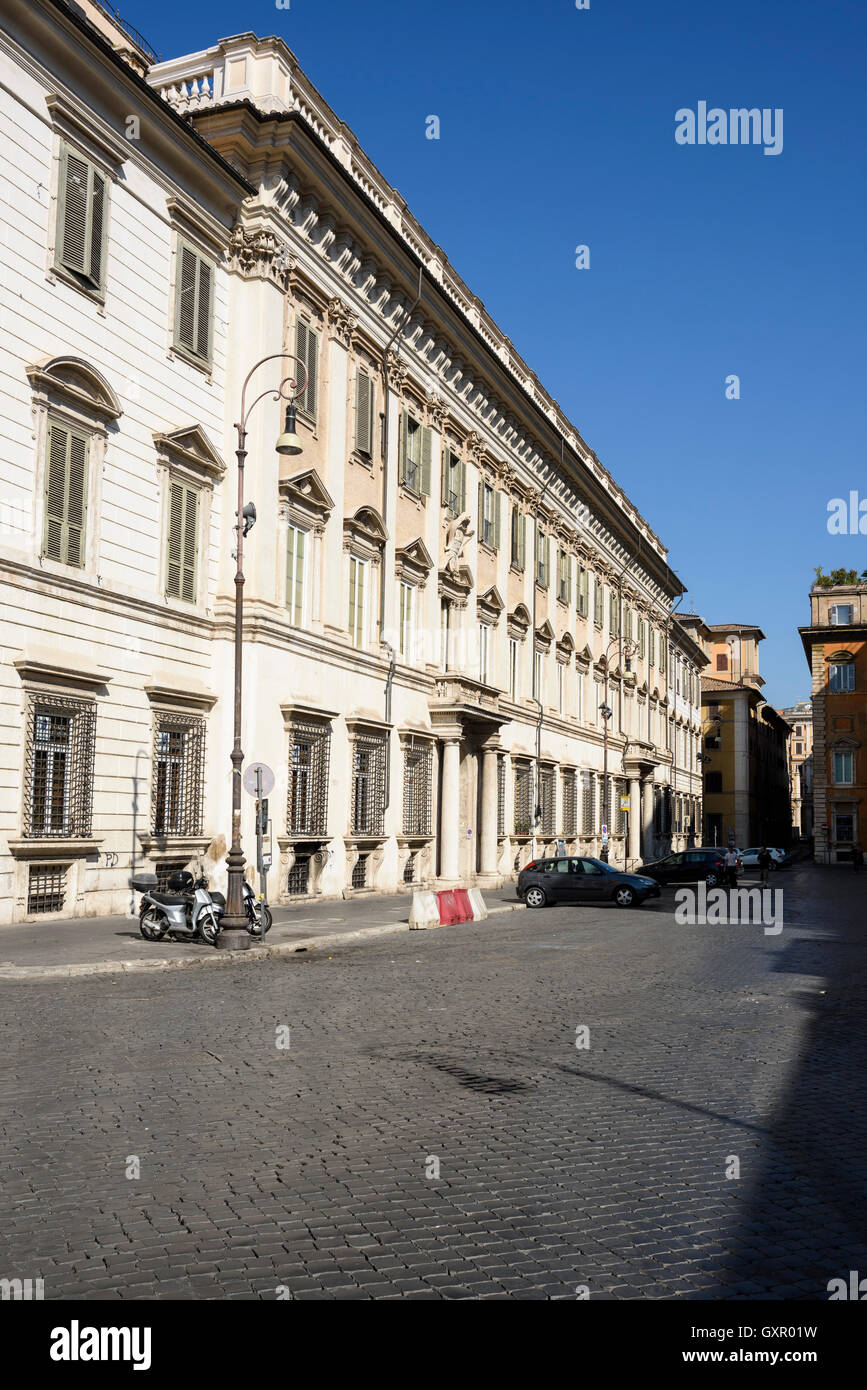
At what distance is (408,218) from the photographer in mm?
34875

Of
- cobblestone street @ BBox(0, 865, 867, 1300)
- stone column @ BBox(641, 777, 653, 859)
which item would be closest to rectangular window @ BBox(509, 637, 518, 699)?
stone column @ BBox(641, 777, 653, 859)

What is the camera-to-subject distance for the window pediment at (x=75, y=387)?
20.1 m

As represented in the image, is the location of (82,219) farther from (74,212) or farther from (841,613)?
(841,613)

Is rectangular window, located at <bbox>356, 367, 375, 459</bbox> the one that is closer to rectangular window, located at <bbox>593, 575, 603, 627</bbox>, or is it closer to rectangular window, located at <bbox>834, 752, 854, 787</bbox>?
rectangular window, located at <bbox>593, 575, 603, 627</bbox>

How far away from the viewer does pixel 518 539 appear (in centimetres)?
4475

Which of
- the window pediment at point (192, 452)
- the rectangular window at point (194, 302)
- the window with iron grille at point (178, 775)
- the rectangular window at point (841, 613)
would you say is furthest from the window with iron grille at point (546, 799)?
the rectangular window at point (841, 613)

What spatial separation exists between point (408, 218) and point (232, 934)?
79.8ft

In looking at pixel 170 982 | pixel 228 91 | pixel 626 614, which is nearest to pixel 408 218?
pixel 228 91

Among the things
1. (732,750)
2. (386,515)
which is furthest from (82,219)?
(732,750)

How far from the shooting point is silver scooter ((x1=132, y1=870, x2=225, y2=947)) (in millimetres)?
18438

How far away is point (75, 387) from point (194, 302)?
508 centimetres

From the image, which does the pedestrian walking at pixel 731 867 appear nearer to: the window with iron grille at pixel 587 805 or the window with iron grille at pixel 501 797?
the window with iron grille at pixel 587 805

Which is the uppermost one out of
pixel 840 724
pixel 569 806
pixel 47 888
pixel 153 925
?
pixel 840 724

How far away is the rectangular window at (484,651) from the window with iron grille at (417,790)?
595cm
